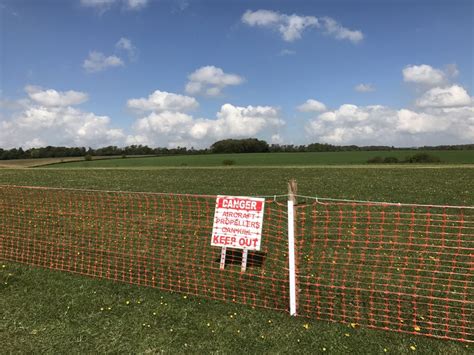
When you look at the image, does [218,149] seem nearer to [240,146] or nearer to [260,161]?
[240,146]

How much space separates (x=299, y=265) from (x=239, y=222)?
5.37 ft

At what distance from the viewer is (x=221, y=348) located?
12.8 ft

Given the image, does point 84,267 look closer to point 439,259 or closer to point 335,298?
point 335,298

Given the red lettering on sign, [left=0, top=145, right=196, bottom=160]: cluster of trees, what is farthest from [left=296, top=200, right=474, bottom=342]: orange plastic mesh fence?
[left=0, top=145, right=196, bottom=160]: cluster of trees

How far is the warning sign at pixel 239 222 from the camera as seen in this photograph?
17.8 feet

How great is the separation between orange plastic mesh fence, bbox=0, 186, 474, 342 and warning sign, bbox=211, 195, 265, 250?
627mm

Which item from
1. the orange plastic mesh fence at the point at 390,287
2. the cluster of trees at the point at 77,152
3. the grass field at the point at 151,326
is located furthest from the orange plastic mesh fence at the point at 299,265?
the cluster of trees at the point at 77,152

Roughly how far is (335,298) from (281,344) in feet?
4.78

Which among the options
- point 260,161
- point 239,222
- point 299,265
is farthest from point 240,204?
point 260,161

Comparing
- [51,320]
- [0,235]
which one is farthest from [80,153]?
[51,320]

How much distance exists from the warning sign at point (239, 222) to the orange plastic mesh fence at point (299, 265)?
0.63 m

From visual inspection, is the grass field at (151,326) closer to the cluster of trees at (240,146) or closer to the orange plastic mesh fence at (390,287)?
the orange plastic mesh fence at (390,287)

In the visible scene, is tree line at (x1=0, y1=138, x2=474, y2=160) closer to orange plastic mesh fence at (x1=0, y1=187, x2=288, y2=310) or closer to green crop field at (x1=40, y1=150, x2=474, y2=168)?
green crop field at (x1=40, y1=150, x2=474, y2=168)

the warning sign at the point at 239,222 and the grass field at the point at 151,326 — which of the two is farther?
the warning sign at the point at 239,222
